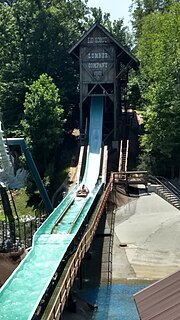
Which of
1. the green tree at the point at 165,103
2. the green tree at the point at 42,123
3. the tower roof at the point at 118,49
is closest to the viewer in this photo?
the green tree at the point at 165,103

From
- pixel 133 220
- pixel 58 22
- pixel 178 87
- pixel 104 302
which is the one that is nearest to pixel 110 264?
pixel 104 302

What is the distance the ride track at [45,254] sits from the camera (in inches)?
820

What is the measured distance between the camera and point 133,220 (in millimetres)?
36125

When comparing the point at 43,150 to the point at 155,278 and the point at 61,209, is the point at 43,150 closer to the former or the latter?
the point at 61,209

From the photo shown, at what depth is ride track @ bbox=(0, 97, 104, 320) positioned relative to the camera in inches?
820

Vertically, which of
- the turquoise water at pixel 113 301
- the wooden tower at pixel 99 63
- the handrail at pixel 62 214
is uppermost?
the wooden tower at pixel 99 63

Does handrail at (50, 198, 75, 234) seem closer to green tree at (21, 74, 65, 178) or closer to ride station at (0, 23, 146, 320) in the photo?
ride station at (0, 23, 146, 320)

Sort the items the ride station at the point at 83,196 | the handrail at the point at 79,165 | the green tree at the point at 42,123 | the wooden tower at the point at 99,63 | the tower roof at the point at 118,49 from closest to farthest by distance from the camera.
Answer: the ride station at the point at 83,196 → the handrail at the point at 79,165 → the green tree at the point at 42,123 → the tower roof at the point at 118,49 → the wooden tower at the point at 99,63

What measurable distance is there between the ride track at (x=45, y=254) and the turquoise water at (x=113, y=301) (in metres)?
2.41

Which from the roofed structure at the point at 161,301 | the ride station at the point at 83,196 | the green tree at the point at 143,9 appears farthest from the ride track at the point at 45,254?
the green tree at the point at 143,9

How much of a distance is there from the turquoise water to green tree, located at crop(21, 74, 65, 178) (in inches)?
775

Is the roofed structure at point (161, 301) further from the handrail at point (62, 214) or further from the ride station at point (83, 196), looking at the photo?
→ the handrail at point (62, 214)

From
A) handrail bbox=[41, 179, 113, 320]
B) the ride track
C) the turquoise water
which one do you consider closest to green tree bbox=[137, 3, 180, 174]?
the ride track

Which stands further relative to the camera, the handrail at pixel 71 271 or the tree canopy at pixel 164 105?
the tree canopy at pixel 164 105
